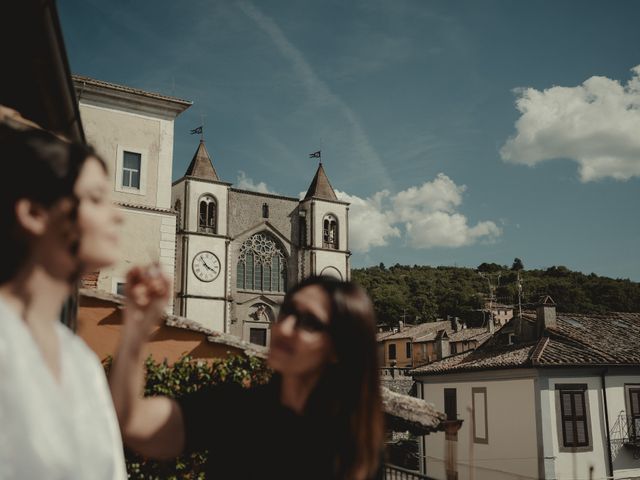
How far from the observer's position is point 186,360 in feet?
23.2

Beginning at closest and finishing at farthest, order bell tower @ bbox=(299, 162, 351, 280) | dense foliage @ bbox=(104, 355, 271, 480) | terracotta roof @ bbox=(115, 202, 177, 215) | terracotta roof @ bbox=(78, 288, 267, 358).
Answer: dense foliage @ bbox=(104, 355, 271, 480) < terracotta roof @ bbox=(78, 288, 267, 358) < terracotta roof @ bbox=(115, 202, 177, 215) < bell tower @ bbox=(299, 162, 351, 280)

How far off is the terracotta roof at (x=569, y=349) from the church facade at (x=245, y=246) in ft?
45.1

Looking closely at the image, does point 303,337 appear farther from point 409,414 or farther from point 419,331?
point 419,331

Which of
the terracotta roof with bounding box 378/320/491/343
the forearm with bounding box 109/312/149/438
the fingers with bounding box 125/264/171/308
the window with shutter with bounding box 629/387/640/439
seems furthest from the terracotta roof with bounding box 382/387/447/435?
the terracotta roof with bounding box 378/320/491/343

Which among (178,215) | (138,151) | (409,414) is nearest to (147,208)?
(138,151)

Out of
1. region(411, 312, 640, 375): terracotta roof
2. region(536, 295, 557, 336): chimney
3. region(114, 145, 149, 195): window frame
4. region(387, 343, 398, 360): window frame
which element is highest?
region(114, 145, 149, 195): window frame

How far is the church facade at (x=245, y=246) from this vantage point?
32688 millimetres

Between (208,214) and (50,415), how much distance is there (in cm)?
3457

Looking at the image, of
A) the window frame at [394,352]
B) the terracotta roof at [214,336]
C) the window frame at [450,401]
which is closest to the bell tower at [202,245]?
the window frame at [450,401]

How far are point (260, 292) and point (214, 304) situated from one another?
426 centimetres

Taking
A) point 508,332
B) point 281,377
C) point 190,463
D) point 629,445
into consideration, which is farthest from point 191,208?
point 281,377

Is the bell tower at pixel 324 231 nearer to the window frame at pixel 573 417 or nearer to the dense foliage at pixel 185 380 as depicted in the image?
the window frame at pixel 573 417

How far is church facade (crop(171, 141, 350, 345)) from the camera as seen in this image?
107 feet

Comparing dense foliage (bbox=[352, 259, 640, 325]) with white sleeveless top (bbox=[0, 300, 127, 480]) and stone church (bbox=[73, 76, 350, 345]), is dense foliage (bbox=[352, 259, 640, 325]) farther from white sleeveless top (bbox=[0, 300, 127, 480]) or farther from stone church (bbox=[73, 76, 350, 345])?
white sleeveless top (bbox=[0, 300, 127, 480])
